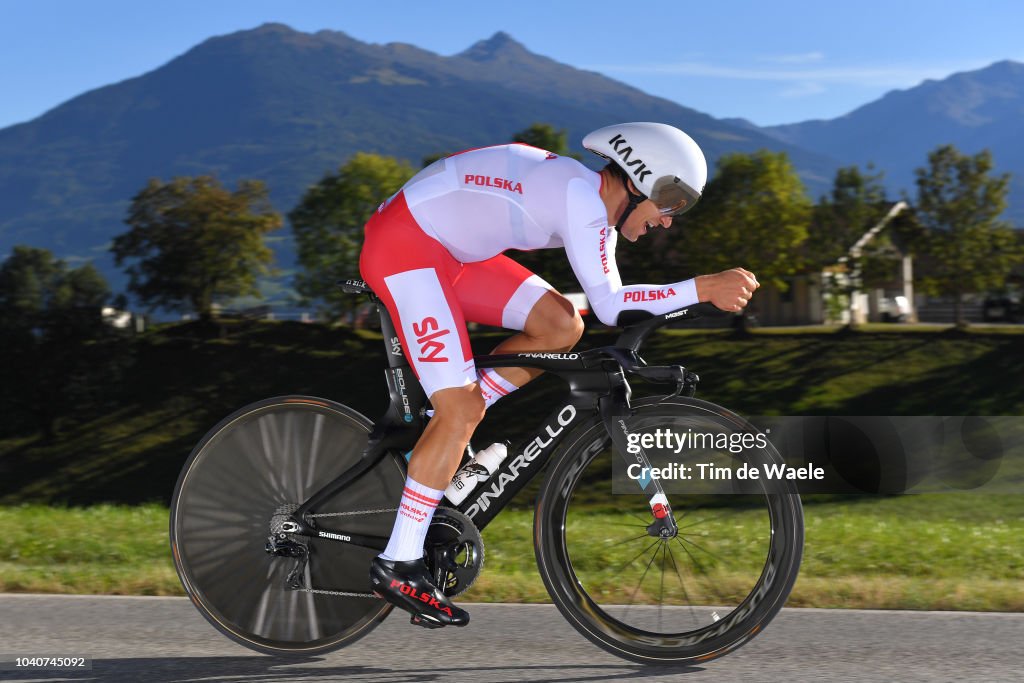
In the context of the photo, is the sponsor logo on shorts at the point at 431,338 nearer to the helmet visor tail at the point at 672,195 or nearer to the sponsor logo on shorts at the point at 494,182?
the sponsor logo on shorts at the point at 494,182

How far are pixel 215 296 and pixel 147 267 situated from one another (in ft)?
20.4

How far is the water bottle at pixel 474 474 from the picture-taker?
4172 mm

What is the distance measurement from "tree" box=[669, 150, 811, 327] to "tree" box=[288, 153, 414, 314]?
905 inches

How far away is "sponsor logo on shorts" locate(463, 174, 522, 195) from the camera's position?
13.2 ft

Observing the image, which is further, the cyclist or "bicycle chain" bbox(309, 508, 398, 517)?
"bicycle chain" bbox(309, 508, 398, 517)

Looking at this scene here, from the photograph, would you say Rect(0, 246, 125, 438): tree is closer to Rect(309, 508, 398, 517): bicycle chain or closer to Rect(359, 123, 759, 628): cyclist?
Rect(309, 508, 398, 517): bicycle chain

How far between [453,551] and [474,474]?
0.90ft

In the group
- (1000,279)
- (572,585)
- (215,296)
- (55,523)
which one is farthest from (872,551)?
(215,296)

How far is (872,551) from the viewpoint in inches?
271

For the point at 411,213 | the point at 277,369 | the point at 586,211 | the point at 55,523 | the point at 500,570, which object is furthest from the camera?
the point at 277,369

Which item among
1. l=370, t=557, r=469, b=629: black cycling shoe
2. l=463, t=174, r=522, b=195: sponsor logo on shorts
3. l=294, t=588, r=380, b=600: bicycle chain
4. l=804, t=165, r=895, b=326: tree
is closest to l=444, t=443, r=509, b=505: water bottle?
l=370, t=557, r=469, b=629: black cycling shoe

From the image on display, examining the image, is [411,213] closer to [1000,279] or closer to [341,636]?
[341,636]

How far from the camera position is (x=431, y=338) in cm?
406

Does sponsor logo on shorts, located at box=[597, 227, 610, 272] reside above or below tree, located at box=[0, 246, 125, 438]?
above
